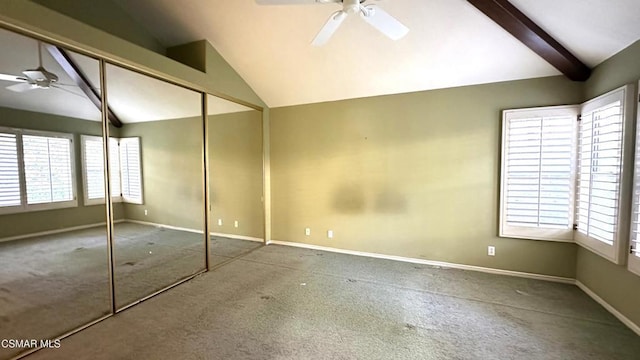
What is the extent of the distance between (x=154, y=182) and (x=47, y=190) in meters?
1.30

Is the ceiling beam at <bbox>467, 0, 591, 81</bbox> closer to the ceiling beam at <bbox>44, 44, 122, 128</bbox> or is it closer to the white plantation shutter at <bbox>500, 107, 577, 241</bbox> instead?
the white plantation shutter at <bbox>500, 107, 577, 241</bbox>

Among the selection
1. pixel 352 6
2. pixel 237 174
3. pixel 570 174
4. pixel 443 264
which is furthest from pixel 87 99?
pixel 570 174

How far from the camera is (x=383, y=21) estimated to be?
2121 millimetres

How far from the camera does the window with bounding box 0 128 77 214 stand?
2.12 meters

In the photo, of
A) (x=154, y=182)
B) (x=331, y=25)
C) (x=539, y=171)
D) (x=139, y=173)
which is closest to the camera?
(x=331, y=25)

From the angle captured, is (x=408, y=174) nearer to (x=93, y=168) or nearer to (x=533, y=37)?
(x=533, y=37)

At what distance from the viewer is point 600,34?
7.86ft

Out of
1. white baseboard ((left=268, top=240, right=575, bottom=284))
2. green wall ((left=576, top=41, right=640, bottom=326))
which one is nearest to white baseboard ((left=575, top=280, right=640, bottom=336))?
green wall ((left=576, top=41, right=640, bottom=326))

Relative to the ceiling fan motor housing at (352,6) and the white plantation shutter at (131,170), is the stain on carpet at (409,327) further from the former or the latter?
the white plantation shutter at (131,170)

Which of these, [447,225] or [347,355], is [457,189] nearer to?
[447,225]

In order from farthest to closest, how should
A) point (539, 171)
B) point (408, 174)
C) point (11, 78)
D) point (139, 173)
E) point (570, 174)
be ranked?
point (408, 174)
point (139, 173)
point (539, 171)
point (570, 174)
point (11, 78)

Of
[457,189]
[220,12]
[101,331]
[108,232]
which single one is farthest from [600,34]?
[101,331]

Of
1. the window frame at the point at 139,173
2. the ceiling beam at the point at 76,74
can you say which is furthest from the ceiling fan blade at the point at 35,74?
the window frame at the point at 139,173

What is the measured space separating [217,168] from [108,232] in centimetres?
186
